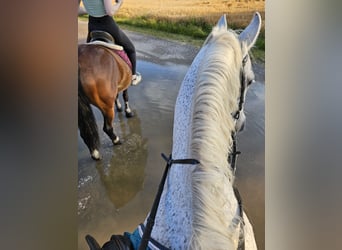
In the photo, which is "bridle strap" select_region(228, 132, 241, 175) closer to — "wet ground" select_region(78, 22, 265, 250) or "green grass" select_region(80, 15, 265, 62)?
"wet ground" select_region(78, 22, 265, 250)

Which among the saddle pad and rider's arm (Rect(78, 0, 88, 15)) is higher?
rider's arm (Rect(78, 0, 88, 15))

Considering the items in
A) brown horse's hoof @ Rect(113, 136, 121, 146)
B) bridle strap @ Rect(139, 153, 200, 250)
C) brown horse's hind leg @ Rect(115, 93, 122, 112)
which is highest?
brown horse's hind leg @ Rect(115, 93, 122, 112)

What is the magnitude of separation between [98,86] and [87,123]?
0.38ft

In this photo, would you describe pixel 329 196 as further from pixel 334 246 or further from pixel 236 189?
pixel 236 189

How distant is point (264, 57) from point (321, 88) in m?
0.25

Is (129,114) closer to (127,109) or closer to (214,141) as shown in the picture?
(127,109)

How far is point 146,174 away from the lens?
126 cm

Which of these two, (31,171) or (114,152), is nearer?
(31,171)

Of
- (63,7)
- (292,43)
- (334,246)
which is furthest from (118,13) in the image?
(334,246)

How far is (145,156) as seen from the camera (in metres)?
1.27

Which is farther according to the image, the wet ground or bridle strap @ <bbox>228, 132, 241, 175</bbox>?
bridle strap @ <bbox>228, 132, 241, 175</bbox>

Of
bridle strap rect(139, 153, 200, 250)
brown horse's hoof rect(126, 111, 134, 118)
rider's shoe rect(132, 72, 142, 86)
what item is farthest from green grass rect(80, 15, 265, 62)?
bridle strap rect(139, 153, 200, 250)

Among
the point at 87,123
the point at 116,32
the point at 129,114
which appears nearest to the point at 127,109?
the point at 129,114

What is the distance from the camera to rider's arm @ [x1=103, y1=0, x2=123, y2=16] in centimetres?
126
